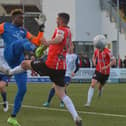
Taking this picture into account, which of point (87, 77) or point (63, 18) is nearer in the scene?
point (63, 18)

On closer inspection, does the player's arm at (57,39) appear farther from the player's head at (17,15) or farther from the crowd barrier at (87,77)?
the crowd barrier at (87,77)

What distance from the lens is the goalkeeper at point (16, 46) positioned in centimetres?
1138

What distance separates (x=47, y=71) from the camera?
35.3 feet

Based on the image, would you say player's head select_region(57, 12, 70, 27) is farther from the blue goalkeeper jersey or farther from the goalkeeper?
the blue goalkeeper jersey

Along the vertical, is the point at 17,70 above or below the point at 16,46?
below

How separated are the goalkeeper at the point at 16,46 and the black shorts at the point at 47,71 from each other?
1.44 feet

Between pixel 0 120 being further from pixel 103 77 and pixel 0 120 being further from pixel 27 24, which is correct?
pixel 27 24

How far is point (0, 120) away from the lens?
12.7m

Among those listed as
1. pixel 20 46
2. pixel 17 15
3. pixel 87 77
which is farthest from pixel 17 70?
pixel 87 77

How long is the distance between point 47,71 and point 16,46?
119 cm

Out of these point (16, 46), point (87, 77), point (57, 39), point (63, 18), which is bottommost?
point (87, 77)

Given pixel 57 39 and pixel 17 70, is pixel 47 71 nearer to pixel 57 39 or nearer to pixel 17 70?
pixel 17 70

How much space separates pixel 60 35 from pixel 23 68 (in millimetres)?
1008

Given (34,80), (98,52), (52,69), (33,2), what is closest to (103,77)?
(98,52)
